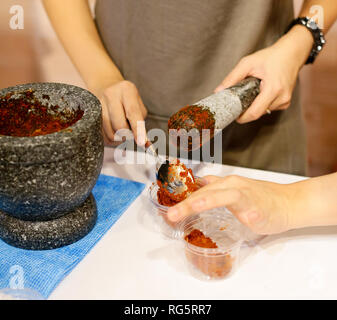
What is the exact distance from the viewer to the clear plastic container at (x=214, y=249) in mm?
839

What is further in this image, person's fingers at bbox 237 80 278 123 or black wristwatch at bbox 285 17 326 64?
black wristwatch at bbox 285 17 326 64

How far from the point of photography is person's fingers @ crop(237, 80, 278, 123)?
1176 mm

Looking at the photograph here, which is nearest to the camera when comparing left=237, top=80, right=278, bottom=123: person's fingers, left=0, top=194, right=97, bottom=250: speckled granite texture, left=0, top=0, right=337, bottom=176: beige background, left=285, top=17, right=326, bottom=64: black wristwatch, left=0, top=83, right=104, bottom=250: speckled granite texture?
left=0, top=83, right=104, bottom=250: speckled granite texture

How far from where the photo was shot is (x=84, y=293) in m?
0.82

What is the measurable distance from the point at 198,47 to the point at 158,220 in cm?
59

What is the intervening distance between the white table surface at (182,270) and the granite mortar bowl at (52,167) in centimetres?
14

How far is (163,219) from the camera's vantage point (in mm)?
985

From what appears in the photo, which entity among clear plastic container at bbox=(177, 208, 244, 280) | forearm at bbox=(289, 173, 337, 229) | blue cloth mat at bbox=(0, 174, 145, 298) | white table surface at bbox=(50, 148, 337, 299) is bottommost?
white table surface at bbox=(50, 148, 337, 299)

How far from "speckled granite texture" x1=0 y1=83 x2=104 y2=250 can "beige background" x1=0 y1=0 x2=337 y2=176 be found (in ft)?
6.77

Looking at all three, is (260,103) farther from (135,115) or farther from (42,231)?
(42,231)

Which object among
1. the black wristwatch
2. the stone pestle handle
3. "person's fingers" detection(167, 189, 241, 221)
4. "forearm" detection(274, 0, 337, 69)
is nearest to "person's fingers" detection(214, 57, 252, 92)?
the stone pestle handle

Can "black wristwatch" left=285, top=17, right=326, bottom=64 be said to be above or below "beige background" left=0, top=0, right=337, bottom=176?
above

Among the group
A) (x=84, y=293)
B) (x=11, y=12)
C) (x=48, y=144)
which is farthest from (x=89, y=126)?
(x=11, y=12)

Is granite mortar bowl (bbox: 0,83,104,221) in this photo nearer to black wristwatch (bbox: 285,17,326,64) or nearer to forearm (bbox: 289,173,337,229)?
forearm (bbox: 289,173,337,229)
